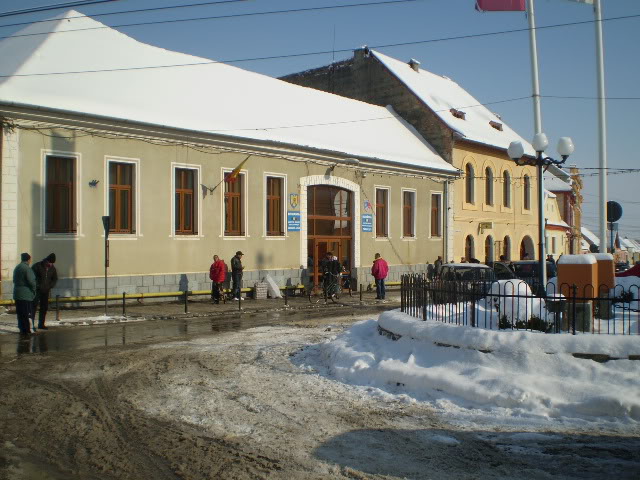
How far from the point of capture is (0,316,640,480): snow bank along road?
5539 millimetres

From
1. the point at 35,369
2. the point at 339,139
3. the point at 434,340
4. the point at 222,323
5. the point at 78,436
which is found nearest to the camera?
the point at 78,436

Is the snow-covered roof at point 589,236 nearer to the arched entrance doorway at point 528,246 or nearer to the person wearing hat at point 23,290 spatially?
the arched entrance doorway at point 528,246

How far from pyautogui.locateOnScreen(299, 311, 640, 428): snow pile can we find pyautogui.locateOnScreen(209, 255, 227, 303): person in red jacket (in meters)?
12.6

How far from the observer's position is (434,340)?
9.11 m

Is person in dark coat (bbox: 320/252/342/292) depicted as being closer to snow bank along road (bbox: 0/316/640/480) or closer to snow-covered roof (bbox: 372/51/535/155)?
snow-covered roof (bbox: 372/51/535/155)

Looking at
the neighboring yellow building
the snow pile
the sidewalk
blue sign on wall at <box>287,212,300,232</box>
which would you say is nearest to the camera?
the snow pile

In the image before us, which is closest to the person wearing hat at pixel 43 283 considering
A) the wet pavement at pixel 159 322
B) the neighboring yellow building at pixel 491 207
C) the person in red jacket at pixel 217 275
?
the wet pavement at pixel 159 322

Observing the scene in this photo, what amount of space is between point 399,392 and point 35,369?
18.5 ft

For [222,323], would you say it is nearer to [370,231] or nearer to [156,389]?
[156,389]

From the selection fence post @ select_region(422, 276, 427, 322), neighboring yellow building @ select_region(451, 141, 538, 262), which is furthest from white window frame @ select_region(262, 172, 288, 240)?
fence post @ select_region(422, 276, 427, 322)

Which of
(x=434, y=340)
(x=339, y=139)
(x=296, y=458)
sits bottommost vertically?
(x=296, y=458)

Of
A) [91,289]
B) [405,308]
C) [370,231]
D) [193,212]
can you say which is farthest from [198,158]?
[405,308]

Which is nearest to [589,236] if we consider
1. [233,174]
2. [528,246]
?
[528,246]

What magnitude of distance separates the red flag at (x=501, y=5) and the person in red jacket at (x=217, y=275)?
38.9 ft
